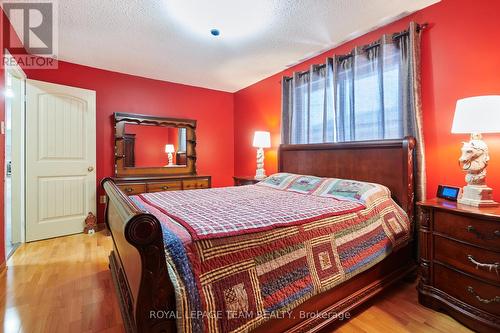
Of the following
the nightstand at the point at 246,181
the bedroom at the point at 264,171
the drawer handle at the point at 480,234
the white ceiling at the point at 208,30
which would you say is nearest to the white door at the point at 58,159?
the bedroom at the point at 264,171

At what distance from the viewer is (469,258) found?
1481 millimetres

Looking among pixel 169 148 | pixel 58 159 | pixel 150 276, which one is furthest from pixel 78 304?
pixel 169 148

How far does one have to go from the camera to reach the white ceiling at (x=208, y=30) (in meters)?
2.09

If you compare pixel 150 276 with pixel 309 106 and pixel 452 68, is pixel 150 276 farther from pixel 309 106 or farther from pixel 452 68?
pixel 309 106

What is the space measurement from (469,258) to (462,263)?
64mm

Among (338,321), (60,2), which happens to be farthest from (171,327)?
(60,2)

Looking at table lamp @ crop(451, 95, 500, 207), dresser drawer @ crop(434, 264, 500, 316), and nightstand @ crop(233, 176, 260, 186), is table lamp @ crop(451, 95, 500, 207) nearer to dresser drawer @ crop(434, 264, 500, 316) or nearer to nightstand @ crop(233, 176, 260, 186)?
dresser drawer @ crop(434, 264, 500, 316)

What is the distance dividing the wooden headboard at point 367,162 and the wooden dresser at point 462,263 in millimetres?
345

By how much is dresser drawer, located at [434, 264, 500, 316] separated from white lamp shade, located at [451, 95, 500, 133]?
0.92 meters

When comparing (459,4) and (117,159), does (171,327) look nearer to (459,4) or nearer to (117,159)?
(459,4)

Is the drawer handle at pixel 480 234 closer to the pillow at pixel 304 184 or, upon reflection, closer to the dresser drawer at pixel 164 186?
the pillow at pixel 304 184

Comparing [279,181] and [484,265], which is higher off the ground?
[279,181]

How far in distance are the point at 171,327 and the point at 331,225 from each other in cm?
104

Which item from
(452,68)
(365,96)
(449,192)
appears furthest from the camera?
(365,96)
